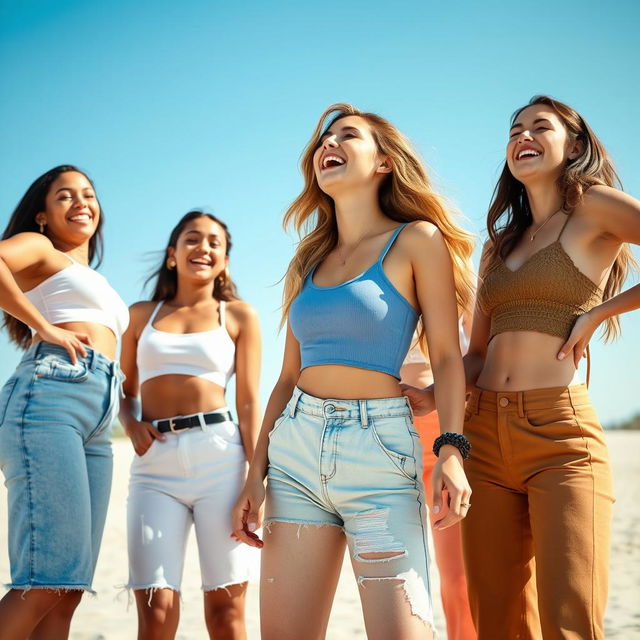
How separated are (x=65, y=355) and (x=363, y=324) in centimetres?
177

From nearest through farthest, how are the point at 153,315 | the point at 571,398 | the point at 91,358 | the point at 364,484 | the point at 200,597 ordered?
the point at 364,484 < the point at 571,398 < the point at 91,358 < the point at 153,315 < the point at 200,597

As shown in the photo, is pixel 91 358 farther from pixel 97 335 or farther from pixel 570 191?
pixel 570 191

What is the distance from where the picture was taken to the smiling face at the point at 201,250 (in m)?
4.93

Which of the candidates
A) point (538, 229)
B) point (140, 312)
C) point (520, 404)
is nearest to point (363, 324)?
point (520, 404)

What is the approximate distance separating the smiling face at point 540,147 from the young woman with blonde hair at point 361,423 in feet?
1.36

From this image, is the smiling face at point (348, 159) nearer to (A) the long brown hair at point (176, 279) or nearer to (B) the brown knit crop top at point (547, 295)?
(B) the brown knit crop top at point (547, 295)

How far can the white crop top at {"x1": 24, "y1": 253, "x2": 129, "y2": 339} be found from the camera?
161 inches

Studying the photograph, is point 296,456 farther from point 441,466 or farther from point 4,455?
point 4,455

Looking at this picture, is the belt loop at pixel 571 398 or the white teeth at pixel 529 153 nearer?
the belt loop at pixel 571 398

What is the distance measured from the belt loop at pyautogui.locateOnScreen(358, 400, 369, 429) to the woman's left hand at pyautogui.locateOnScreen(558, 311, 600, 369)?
2.76 feet

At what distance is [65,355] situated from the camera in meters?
3.91

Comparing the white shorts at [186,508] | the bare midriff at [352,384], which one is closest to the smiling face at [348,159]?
the bare midriff at [352,384]

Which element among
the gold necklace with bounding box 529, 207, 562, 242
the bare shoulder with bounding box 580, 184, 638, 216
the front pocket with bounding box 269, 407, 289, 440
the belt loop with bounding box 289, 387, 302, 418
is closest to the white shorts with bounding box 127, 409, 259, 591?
the front pocket with bounding box 269, 407, 289, 440

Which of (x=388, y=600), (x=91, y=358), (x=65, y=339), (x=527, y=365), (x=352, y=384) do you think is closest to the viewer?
(x=388, y=600)
